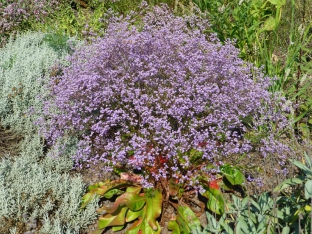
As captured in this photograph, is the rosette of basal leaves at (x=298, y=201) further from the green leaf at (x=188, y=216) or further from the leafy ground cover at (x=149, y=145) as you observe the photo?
the green leaf at (x=188, y=216)

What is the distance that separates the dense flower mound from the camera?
105 inches

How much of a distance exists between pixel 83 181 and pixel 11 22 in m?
3.05

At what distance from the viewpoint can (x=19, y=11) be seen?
5.24 metres

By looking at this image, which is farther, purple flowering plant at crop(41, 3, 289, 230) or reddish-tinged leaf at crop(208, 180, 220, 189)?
reddish-tinged leaf at crop(208, 180, 220, 189)

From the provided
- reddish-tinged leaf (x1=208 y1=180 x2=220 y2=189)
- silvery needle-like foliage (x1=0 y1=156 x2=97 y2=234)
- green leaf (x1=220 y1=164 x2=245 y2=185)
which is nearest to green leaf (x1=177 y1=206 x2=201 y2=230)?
reddish-tinged leaf (x1=208 y1=180 x2=220 y2=189)

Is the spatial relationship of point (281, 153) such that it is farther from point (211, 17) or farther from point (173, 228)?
point (211, 17)

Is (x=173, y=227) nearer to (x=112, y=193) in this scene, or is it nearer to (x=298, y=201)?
(x=112, y=193)

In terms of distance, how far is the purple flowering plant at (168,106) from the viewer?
2.67 metres

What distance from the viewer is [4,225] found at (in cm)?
262

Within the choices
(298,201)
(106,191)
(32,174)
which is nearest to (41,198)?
(32,174)

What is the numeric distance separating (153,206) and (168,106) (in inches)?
30.7

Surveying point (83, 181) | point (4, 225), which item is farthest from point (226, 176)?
point (4, 225)

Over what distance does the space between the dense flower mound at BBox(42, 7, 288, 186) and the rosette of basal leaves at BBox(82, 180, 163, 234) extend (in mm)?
184

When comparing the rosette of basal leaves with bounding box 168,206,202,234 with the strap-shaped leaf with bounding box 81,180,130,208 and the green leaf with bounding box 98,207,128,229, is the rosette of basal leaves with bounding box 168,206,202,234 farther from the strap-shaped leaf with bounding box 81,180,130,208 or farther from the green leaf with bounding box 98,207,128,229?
the strap-shaped leaf with bounding box 81,180,130,208
